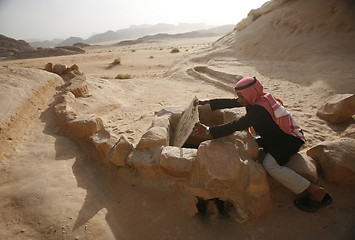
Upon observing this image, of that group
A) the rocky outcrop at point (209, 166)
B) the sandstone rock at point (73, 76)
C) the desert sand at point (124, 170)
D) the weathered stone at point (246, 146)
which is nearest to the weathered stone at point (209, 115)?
the rocky outcrop at point (209, 166)

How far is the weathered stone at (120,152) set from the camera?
279cm

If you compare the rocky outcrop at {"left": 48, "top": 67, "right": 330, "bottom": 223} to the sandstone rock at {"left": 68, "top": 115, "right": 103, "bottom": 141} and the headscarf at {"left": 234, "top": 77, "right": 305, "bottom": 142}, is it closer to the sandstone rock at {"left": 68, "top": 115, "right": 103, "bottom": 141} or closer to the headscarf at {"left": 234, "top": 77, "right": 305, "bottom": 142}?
the sandstone rock at {"left": 68, "top": 115, "right": 103, "bottom": 141}

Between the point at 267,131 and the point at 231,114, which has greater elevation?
the point at 267,131

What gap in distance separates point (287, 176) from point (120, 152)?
184cm

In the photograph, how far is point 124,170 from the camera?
9.23 ft

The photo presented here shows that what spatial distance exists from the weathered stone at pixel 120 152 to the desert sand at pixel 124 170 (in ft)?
0.40

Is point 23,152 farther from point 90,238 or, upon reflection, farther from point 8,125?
point 90,238

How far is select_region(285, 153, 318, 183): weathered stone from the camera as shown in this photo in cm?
247

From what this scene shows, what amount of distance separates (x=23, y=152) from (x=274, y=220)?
302 centimetres

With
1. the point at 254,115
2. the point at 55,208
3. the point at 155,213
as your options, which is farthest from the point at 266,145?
the point at 55,208

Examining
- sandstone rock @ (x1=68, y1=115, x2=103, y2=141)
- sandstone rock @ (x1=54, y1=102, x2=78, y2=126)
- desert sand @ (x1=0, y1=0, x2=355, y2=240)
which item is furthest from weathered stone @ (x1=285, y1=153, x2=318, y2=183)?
sandstone rock @ (x1=54, y1=102, x2=78, y2=126)

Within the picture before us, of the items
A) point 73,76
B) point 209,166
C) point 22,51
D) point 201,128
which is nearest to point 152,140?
point 201,128

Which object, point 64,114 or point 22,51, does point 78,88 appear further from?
point 22,51

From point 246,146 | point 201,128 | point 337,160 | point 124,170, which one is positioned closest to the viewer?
point 201,128
